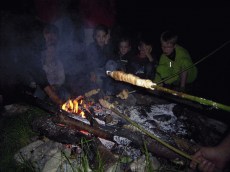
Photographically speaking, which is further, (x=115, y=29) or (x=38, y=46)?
(x=115, y=29)

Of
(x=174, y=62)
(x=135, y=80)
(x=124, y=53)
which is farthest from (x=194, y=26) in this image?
(x=135, y=80)

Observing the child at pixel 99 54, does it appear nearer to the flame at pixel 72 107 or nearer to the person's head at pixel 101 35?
the person's head at pixel 101 35

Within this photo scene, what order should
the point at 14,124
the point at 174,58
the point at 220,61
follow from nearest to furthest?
the point at 14,124
the point at 174,58
the point at 220,61

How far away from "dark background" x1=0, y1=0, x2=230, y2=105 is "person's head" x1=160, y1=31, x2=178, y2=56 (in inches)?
84.3

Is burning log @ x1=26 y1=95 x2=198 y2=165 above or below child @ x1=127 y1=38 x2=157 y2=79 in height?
below

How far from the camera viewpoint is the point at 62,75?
7.81m

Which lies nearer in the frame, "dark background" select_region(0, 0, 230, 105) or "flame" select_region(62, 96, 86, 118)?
"flame" select_region(62, 96, 86, 118)

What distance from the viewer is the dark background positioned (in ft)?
27.0

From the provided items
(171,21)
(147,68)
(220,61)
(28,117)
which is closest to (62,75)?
(28,117)

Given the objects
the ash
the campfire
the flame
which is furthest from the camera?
the flame

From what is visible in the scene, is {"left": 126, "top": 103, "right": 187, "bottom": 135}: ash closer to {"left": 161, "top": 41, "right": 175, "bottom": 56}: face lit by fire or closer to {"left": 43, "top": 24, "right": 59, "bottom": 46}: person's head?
{"left": 161, "top": 41, "right": 175, "bottom": 56}: face lit by fire

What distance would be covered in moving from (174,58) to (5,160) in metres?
5.39

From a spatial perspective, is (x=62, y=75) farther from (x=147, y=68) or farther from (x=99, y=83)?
(x=147, y=68)

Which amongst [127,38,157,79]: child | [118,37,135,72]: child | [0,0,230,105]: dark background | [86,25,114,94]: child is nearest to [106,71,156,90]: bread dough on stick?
[86,25,114,94]: child
